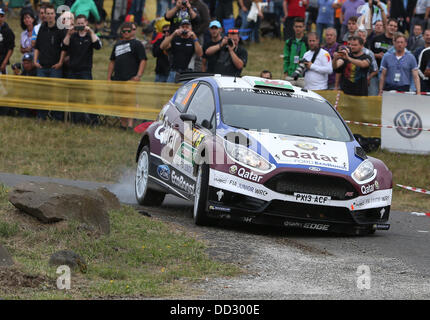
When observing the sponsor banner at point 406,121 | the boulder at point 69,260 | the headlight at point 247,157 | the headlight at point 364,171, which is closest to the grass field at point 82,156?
the sponsor banner at point 406,121

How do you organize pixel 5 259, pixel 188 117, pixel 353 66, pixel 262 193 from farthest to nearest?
1. pixel 353 66
2. pixel 188 117
3. pixel 262 193
4. pixel 5 259

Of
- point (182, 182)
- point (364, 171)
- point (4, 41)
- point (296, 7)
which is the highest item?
point (296, 7)

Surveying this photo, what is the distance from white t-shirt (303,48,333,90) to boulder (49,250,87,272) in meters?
10.8

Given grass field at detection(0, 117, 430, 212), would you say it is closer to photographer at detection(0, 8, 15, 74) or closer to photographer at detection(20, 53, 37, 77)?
photographer at detection(20, 53, 37, 77)

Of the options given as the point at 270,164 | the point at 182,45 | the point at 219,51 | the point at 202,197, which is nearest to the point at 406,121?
the point at 219,51

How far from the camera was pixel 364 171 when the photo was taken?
34.6ft

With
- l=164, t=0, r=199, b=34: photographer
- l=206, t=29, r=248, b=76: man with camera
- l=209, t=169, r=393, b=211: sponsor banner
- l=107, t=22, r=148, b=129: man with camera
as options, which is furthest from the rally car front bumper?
l=164, t=0, r=199, b=34: photographer

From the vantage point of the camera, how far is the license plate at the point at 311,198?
1019 cm

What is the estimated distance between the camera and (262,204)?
10156 mm

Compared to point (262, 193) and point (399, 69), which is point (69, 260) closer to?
point (262, 193)

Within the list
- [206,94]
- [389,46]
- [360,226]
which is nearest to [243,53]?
[389,46]

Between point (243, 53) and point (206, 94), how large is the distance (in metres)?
6.35

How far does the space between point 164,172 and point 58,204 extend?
281 centimetres
